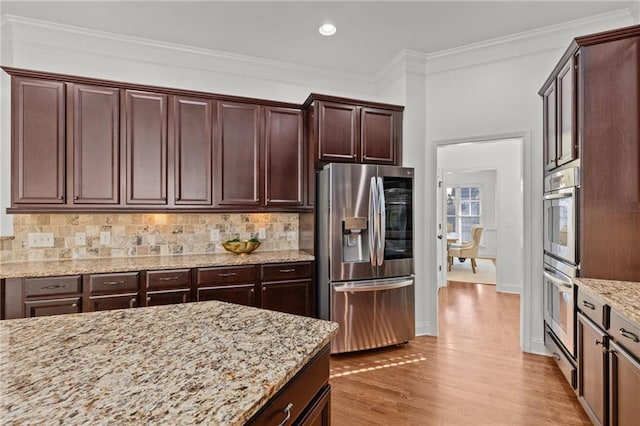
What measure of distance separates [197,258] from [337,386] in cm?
171

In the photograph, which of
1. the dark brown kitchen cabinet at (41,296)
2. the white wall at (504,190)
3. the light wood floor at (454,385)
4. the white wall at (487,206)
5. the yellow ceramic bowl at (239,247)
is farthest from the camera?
the white wall at (487,206)

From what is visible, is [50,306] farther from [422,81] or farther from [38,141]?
[422,81]

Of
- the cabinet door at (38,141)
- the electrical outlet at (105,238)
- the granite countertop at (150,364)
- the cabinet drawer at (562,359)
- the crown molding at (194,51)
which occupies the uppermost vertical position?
the crown molding at (194,51)

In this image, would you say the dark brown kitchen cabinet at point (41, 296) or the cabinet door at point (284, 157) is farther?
the cabinet door at point (284, 157)

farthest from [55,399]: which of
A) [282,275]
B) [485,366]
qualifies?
[485,366]

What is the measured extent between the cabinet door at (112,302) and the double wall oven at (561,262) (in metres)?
3.27

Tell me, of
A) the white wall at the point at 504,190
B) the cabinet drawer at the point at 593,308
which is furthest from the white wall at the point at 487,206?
the cabinet drawer at the point at 593,308

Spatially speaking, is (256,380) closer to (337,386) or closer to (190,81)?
(337,386)

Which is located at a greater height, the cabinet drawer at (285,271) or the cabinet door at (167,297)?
the cabinet drawer at (285,271)

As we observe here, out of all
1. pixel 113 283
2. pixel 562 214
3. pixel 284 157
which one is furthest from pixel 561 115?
pixel 113 283

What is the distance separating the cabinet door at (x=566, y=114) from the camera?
2.39m

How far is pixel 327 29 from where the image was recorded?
10.5 ft

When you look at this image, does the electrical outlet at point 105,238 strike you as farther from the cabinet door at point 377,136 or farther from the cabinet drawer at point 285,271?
the cabinet door at point 377,136

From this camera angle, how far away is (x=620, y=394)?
5.45 feet
